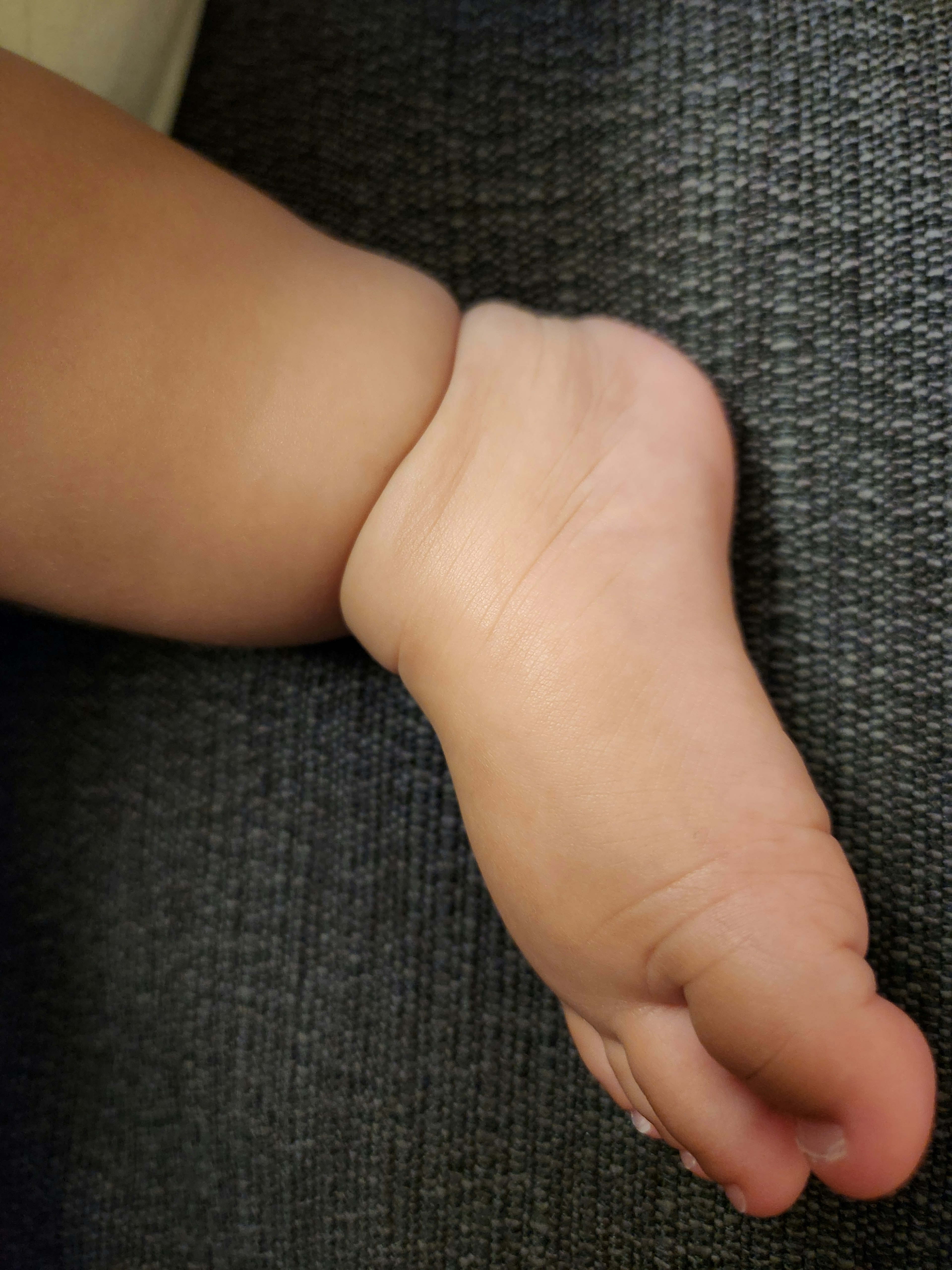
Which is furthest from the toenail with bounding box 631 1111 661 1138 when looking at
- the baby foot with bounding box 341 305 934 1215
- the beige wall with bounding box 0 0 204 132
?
the beige wall with bounding box 0 0 204 132

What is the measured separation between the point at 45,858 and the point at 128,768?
75 millimetres

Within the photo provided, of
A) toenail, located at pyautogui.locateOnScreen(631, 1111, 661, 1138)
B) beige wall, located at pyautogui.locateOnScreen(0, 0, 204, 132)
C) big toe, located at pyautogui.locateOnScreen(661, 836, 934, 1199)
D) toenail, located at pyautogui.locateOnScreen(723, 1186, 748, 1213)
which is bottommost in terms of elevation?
toenail, located at pyautogui.locateOnScreen(631, 1111, 661, 1138)

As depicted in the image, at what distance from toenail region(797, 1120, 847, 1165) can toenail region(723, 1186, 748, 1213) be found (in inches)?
1.3

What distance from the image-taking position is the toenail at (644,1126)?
1.53 feet

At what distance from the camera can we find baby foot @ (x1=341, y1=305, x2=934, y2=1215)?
0.38 metres

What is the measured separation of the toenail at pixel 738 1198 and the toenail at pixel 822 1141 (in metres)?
0.03

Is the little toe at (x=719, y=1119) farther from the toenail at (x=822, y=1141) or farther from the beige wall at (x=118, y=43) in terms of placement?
the beige wall at (x=118, y=43)

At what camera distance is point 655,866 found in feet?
1.31

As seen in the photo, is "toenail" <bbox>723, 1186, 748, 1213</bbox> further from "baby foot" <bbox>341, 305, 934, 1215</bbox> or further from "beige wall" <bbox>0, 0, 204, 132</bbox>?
"beige wall" <bbox>0, 0, 204, 132</bbox>

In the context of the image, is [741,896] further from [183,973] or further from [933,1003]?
[183,973]

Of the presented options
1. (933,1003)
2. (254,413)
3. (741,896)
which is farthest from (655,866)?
(254,413)

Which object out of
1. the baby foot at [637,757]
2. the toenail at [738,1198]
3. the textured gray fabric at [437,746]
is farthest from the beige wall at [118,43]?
the toenail at [738,1198]

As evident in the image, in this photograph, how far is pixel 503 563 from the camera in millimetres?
448

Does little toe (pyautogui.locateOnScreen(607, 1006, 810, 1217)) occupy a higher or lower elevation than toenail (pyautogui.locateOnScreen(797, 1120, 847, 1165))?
lower
